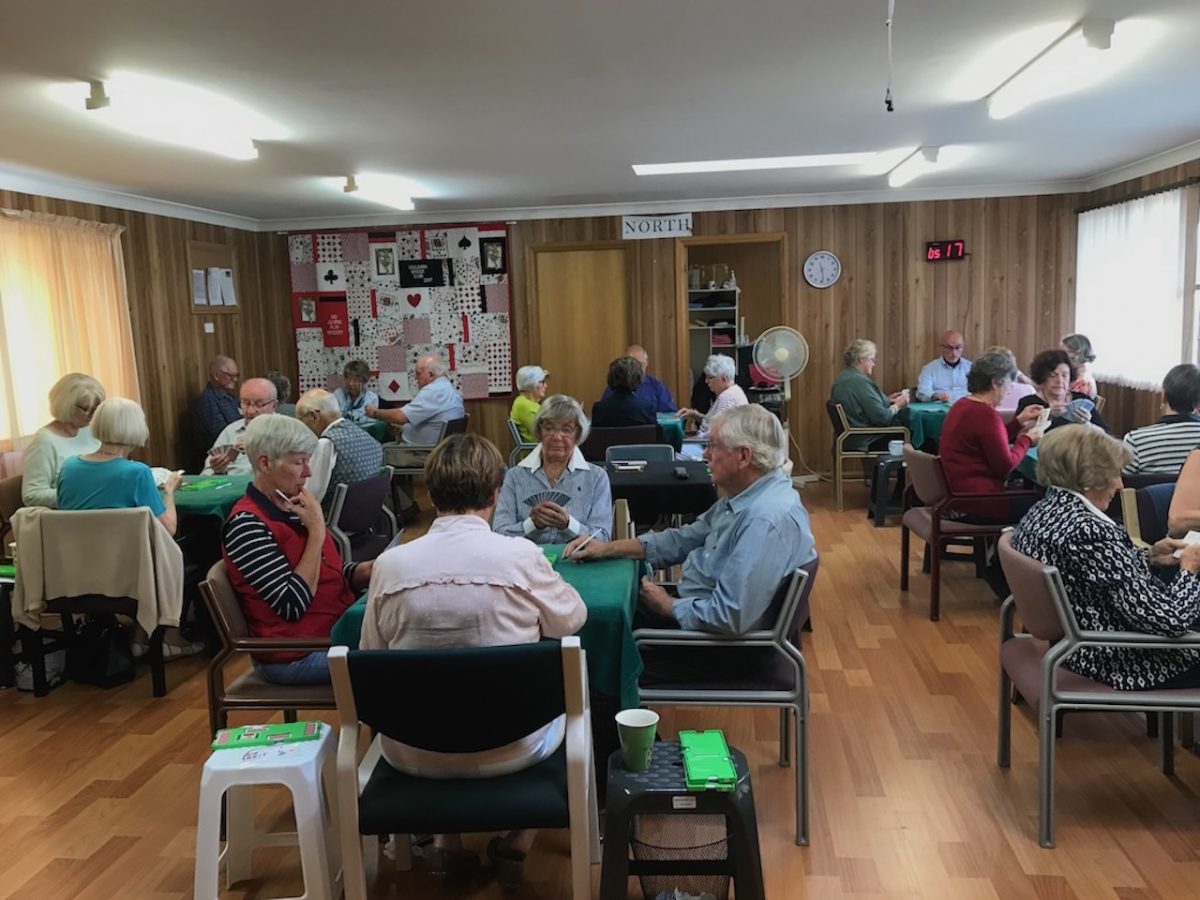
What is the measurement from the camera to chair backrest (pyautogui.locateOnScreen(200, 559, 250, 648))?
7.97ft

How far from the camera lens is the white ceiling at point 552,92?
9.68 feet

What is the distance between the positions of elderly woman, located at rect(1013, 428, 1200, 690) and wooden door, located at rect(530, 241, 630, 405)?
5.94 m

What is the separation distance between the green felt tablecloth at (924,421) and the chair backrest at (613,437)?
208cm

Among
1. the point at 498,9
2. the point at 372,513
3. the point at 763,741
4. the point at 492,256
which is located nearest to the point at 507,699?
the point at 763,741

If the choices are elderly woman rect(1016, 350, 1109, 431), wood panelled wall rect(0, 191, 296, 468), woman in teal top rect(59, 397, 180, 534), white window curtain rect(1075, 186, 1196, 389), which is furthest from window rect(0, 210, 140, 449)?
white window curtain rect(1075, 186, 1196, 389)

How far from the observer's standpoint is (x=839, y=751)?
3105mm

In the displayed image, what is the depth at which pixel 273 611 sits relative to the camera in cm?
257

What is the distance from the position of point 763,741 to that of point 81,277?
513cm

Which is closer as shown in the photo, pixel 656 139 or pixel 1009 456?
pixel 1009 456


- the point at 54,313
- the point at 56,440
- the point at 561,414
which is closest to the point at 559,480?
the point at 561,414

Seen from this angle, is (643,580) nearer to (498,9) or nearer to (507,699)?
(507,699)

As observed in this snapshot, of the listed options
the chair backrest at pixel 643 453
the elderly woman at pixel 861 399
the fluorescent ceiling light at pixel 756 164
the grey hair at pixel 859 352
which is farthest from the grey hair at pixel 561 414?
the grey hair at pixel 859 352

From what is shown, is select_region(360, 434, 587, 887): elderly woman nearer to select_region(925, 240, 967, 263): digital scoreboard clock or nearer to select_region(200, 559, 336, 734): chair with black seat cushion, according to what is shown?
select_region(200, 559, 336, 734): chair with black seat cushion

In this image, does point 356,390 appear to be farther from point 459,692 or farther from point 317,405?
point 459,692
